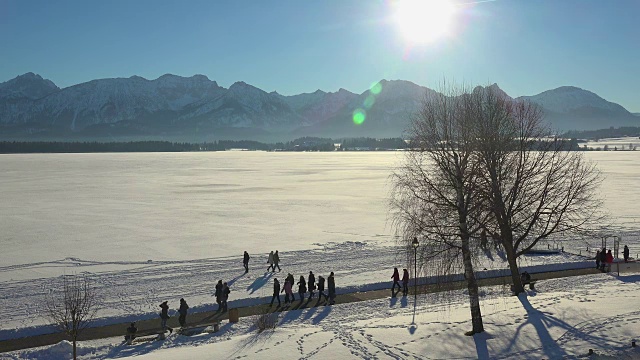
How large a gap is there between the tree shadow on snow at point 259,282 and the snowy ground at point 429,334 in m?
3.71

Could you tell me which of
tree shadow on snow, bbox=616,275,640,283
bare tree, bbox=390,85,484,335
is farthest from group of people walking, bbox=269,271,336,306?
tree shadow on snow, bbox=616,275,640,283

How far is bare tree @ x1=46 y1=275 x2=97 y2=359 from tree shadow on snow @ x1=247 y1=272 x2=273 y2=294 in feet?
19.6

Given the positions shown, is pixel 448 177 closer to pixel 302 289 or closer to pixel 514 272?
pixel 514 272

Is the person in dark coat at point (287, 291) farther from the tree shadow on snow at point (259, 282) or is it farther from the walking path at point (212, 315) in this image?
the tree shadow on snow at point (259, 282)

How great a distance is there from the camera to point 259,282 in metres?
21.9

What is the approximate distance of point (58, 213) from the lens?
42.9 m

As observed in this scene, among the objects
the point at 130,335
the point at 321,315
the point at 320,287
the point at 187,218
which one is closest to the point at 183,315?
the point at 130,335

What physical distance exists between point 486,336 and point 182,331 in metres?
9.05

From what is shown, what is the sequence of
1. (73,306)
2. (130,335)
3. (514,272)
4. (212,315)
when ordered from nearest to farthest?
(73,306), (130,335), (212,315), (514,272)

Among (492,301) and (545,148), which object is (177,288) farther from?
(545,148)

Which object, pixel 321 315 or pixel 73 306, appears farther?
pixel 321 315

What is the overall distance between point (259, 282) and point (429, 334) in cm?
1027

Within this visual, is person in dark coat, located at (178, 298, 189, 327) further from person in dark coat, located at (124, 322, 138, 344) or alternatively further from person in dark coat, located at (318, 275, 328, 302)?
person in dark coat, located at (318, 275, 328, 302)

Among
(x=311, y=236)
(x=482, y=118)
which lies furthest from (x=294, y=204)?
(x=482, y=118)
